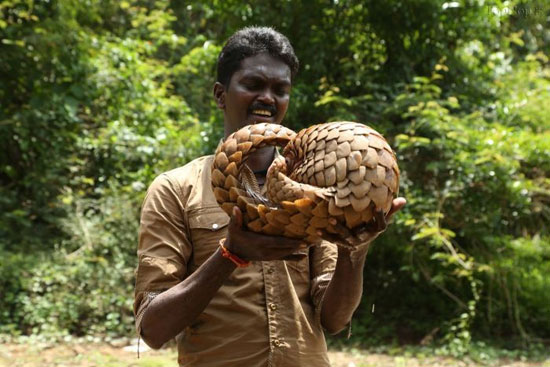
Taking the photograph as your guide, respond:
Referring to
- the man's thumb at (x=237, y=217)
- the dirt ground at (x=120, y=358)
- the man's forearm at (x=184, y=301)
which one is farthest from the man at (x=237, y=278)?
the dirt ground at (x=120, y=358)

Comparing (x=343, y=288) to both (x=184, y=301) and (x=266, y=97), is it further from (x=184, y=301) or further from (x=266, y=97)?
(x=266, y=97)

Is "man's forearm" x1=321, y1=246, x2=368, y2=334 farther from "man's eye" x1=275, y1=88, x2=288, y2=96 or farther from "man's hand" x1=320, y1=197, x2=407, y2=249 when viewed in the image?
"man's eye" x1=275, y1=88, x2=288, y2=96

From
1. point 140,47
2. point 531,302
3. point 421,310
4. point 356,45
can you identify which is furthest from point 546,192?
point 140,47

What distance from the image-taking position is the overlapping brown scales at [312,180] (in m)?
1.34

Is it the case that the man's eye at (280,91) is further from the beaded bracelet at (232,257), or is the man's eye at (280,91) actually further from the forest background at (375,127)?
the forest background at (375,127)

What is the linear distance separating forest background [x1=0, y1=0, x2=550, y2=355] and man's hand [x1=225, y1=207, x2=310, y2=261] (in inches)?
144

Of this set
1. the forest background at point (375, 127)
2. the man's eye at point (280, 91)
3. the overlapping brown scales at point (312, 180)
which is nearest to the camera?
the overlapping brown scales at point (312, 180)

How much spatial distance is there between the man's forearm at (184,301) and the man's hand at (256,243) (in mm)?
73

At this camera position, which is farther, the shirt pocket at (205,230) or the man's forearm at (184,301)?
the shirt pocket at (205,230)

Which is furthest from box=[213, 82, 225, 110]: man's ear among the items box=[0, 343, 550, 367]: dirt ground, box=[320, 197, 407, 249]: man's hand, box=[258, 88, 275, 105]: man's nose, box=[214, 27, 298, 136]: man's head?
box=[0, 343, 550, 367]: dirt ground

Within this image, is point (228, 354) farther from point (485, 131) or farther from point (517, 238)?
point (517, 238)

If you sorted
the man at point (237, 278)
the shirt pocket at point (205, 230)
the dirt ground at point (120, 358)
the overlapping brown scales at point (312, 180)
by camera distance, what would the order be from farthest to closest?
the dirt ground at point (120, 358), the shirt pocket at point (205, 230), the man at point (237, 278), the overlapping brown scales at point (312, 180)

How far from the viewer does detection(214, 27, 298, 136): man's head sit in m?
1.83

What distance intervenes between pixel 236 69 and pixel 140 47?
6.12 m
